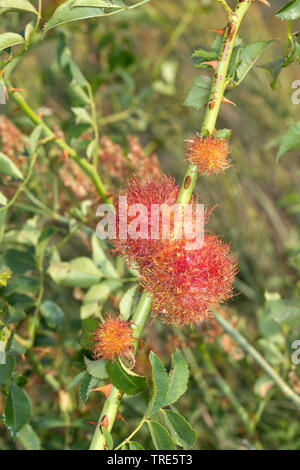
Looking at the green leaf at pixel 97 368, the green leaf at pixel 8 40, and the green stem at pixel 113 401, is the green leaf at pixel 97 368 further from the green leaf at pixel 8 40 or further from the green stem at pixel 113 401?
the green leaf at pixel 8 40

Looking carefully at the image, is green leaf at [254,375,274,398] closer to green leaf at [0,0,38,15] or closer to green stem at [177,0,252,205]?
green stem at [177,0,252,205]

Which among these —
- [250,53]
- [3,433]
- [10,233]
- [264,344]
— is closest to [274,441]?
[264,344]

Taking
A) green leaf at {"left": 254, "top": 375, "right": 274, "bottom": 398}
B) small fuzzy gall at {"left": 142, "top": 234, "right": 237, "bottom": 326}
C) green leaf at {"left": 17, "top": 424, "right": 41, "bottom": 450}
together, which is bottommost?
green leaf at {"left": 254, "top": 375, "right": 274, "bottom": 398}

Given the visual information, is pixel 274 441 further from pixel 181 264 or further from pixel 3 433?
pixel 181 264

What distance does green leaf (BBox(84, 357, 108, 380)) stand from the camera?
1.63 feet

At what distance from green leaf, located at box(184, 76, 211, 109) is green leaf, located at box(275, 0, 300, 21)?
0.11 meters

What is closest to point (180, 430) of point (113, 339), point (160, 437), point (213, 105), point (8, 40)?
point (160, 437)

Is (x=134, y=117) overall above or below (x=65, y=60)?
below

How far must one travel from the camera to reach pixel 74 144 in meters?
0.73

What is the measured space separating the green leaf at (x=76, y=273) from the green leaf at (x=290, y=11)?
42 cm

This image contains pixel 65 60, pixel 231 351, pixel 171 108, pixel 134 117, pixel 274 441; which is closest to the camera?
pixel 65 60

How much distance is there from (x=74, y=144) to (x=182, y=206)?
337 mm

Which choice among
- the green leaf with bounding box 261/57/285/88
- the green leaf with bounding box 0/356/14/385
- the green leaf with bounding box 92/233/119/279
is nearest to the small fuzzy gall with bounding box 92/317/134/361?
the green leaf with bounding box 0/356/14/385

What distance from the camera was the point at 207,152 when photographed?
1.48ft
